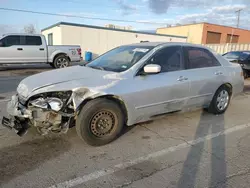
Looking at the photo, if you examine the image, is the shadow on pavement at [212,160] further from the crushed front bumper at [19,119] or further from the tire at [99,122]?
the crushed front bumper at [19,119]

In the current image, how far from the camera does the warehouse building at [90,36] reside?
70.4 ft

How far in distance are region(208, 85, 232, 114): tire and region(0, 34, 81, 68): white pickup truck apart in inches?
393

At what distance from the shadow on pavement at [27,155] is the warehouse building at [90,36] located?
19455 millimetres

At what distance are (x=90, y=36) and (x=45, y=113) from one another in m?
21.1

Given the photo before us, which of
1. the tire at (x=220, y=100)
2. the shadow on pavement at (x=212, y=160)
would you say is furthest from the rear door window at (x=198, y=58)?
the shadow on pavement at (x=212, y=160)

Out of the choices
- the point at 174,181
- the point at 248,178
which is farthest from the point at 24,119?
the point at 248,178

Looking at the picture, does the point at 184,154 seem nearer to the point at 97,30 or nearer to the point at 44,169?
the point at 44,169

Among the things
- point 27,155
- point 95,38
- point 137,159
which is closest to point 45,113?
point 27,155

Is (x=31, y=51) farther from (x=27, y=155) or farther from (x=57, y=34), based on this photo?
(x=57, y=34)

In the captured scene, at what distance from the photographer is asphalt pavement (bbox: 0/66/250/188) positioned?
2578 millimetres

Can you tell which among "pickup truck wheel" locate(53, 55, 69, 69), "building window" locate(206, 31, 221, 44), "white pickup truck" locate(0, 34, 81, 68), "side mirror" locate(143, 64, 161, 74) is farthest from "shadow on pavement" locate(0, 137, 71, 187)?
"building window" locate(206, 31, 221, 44)

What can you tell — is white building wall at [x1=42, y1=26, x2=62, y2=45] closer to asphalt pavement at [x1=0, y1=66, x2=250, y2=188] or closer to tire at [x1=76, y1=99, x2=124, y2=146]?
asphalt pavement at [x1=0, y1=66, x2=250, y2=188]

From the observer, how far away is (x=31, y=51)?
11891mm

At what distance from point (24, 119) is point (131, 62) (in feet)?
6.41
